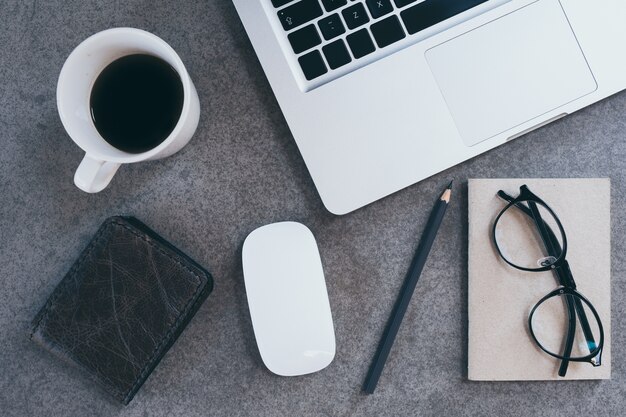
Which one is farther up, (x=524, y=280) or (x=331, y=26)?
(x=331, y=26)


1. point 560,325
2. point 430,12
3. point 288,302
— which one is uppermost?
point 430,12

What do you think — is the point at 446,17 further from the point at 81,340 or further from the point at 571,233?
the point at 81,340

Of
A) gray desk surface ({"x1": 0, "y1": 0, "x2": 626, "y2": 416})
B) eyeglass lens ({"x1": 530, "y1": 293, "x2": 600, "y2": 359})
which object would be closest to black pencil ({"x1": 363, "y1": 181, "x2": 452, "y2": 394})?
gray desk surface ({"x1": 0, "y1": 0, "x2": 626, "y2": 416})

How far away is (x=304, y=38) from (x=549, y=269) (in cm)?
31

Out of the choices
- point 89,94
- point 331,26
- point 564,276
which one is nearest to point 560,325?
point 564,276

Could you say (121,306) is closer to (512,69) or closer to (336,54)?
(336,54)

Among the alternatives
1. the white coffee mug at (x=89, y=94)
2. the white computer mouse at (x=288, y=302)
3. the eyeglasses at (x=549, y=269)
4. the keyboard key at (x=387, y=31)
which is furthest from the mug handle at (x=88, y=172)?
the eyeglasses at (x=549, y=269)

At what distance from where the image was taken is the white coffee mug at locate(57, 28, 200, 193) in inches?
17.4

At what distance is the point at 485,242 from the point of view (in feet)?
1.76

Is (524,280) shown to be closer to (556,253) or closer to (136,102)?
(556,253)

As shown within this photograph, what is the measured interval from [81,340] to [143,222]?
120mm

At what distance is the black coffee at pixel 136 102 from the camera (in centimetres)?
48

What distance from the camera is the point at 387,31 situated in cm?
49

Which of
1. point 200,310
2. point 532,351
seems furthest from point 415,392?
point 200,310
